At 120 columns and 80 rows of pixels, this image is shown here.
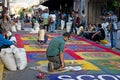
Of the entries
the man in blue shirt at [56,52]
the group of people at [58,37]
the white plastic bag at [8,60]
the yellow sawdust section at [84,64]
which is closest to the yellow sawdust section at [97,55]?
the yellow sawdust section at [84,64]

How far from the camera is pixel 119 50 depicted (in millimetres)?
17672

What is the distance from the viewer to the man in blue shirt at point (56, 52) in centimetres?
1137

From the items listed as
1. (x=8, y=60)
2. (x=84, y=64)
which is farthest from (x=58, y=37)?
(x=84, y=64)

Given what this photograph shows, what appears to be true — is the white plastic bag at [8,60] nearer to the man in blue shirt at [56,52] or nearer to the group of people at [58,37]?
the group of people at [58,37]

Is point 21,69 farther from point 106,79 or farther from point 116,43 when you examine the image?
point 116,43

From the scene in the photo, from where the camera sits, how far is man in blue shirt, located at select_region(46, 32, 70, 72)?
11.4 metres

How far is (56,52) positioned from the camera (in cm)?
1148

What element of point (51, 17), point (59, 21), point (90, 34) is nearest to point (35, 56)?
point (90, 34)

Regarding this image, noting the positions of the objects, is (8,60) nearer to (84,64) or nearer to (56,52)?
(56,52)

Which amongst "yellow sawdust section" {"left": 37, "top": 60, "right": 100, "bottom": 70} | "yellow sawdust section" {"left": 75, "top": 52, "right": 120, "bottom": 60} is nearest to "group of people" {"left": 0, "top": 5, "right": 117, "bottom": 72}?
→ "yellow sawdust section" {"left": 37, "top": 60, "right": 100, "bottom": 70}

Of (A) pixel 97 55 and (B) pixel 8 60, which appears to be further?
(A) pixel 97 55

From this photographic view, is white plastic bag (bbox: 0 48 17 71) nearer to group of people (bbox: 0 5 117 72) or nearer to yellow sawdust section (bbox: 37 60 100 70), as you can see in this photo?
group of people (bbox: 0 5 117 72)

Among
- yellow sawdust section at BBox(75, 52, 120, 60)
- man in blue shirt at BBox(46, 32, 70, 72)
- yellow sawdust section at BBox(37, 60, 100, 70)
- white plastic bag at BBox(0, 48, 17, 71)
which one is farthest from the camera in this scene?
yellow sawdust section at BBox(75, 52, 120, 60)

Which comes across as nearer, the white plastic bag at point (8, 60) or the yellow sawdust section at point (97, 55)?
the white plastic bag at point (8, 60)
